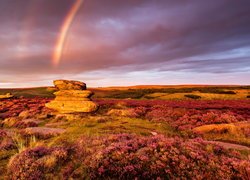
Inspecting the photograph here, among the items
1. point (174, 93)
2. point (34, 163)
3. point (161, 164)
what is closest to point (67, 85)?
point (34, 163)

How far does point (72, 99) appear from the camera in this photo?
32812 millimetres

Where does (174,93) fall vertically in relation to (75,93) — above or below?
below

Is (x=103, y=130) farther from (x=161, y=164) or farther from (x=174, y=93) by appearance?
(x=174, y=93)

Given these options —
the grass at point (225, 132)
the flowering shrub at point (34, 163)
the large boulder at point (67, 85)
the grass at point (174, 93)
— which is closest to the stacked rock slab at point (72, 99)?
the large boulder at point (67, 85)

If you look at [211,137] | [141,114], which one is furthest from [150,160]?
[141,114]

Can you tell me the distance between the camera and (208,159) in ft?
27.6

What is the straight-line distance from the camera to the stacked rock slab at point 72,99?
31.4 metres

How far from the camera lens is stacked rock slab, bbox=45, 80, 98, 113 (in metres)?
31.4

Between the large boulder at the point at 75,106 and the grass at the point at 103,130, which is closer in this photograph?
the grass at the point at 103,130

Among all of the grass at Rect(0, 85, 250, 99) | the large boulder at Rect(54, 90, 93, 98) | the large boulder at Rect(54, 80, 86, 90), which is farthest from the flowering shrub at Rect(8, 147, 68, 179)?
the grass at Rect(0, 85, 250, 99)

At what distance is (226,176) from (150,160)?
103 inches

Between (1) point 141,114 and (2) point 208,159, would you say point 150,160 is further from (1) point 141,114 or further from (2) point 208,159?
(1) point 141,114

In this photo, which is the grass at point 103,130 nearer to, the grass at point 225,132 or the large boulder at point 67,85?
the grass at point 225,132

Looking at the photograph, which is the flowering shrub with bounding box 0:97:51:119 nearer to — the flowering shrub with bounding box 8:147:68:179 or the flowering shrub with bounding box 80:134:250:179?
the flowering shrub with bounding box 8:147:68:179
